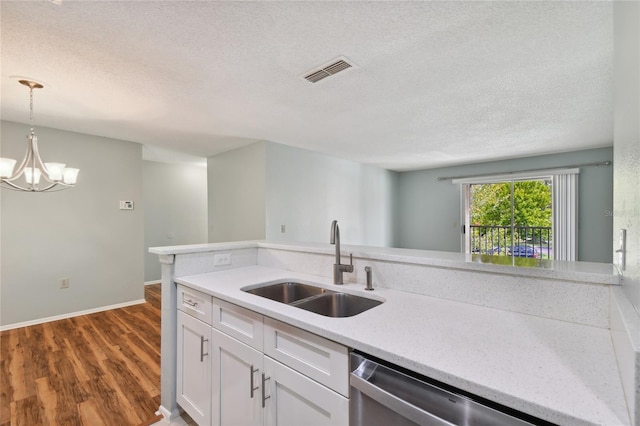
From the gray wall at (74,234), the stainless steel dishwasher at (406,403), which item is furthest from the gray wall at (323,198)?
the stainless steel dishwasher at (406,403)

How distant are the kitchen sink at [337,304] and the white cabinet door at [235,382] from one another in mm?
350

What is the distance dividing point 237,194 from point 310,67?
112 inches

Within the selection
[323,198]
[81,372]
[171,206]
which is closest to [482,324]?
[81,372]

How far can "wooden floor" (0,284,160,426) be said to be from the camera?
1862 mm

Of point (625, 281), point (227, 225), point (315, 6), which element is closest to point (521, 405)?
point (625, 281)

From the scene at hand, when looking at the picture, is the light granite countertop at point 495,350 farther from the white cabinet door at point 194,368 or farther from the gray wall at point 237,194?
the gray wall at point 237,194

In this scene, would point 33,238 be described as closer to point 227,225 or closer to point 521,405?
point 227,225

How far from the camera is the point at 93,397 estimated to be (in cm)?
203

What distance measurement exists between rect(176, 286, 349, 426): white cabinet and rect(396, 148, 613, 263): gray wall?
5.35 meters

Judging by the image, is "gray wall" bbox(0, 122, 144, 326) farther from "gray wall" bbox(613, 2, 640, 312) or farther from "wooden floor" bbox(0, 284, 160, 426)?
"gray wall" bbox(613, 2, 640, 312)

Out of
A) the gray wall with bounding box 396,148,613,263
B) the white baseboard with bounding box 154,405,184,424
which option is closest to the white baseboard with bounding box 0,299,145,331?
Result: the white baseboard with bounding box 154,405,184,424

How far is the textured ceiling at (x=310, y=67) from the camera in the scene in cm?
152

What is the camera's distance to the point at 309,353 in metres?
1.08

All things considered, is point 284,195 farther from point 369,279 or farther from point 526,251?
point 526,251
